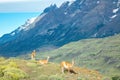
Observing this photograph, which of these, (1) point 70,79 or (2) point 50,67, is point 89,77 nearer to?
(1) point 70,79

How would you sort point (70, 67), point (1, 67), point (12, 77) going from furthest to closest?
point (70, 67), point (1, 67), point (12, 77)

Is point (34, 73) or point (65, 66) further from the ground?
point (65, 66)

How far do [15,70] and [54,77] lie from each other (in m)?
4.38

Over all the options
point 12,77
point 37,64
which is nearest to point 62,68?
point 37,64

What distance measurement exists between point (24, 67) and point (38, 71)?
95.1 inches

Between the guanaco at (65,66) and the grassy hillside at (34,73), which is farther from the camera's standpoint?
the guanaco at (65,66)

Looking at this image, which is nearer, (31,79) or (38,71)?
(31,79)

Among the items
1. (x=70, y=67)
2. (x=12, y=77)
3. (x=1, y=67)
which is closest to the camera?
(x=12, y=77)

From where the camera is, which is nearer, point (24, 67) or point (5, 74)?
point (5, 74)

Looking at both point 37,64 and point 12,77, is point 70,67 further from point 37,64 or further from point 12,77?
point 12,77

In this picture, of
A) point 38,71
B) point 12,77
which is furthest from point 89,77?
point 12,77

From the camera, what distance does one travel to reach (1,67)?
43062mm

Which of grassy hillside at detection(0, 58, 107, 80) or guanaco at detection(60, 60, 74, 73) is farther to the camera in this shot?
guanaco at detection(60, 60, 74, 73)

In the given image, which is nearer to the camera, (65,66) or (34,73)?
(34,73)
